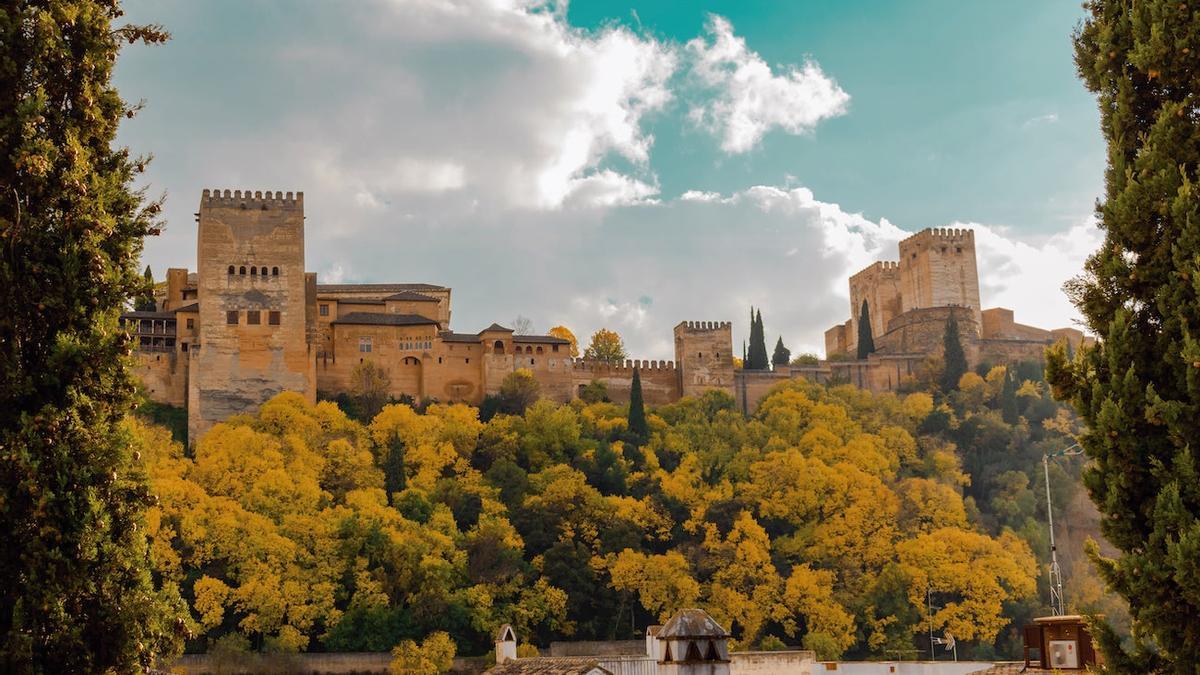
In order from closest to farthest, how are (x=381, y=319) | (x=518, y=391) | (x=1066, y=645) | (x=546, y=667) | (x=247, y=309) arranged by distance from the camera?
(x=1066, y=645)
(x=546, y=667)
(x=247, y=309)
(x=518, y=391)
(x=381, y=319)

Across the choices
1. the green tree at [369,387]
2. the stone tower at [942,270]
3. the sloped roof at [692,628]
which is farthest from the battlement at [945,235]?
the sloped roof at [692,628]

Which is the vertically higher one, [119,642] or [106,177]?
[106,177]

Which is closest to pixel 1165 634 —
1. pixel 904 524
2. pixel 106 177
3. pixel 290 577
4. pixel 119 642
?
pixel 119 642

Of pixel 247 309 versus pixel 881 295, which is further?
pixel 881 295

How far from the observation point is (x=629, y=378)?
7569cm

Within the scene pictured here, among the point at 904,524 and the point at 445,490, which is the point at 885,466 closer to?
the point at 904,524

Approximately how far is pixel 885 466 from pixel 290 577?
94.4ft

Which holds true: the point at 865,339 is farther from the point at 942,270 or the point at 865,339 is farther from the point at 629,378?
the point at 629,378

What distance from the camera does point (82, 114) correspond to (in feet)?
38.7

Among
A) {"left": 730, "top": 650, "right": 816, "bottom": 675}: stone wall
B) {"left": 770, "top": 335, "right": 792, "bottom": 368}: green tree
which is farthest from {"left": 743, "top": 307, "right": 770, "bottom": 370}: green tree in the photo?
{"left": 730, "top": 650, "right": 816, "bottom": 675}: stone wall

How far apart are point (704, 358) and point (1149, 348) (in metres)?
65.7

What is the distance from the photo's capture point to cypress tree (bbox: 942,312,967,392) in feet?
261

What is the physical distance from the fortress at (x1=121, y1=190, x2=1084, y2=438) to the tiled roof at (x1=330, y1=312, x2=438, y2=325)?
0.36 feet

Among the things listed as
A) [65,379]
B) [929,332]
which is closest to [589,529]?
[929,332]
